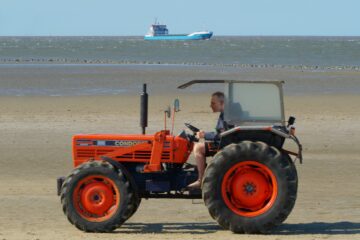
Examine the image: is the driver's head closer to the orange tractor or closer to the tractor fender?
the orange tractor

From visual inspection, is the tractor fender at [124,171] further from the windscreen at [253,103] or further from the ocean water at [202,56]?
the ocean water at [202,56]

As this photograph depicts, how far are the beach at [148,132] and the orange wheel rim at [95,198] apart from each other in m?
0.23

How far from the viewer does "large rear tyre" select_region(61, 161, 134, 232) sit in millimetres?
10148

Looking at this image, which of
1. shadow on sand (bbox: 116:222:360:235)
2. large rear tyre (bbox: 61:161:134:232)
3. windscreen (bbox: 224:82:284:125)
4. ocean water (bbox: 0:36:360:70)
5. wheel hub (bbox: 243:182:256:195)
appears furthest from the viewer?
ocean water (bbox: 0:36:360:70)

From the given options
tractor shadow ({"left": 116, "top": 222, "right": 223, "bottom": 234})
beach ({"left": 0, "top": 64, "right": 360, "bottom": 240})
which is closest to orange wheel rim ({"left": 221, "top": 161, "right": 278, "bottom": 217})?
beach ({"left": 0, "top": 64, "right": 360, "bottom": 240})

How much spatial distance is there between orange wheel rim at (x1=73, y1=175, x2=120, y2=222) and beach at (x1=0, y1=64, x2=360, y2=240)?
23cm

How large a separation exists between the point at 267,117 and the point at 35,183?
475 cm

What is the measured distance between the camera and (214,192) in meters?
9.97

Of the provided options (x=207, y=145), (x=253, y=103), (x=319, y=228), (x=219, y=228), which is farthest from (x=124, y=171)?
(x=319, y=228)

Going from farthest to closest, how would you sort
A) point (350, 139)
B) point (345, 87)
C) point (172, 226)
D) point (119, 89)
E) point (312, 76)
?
point (312, 76)
point (345, 87)
point (119, 89)
point (350, 139)
point (172, 226)

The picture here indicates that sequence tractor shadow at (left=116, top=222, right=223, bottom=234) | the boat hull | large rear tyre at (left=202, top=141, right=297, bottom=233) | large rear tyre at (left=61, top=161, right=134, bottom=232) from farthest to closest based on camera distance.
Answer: the boat hull < tractor shadow at (left=116, top=222, right=223, bottom=234) < large rear tyre at (left=61, top=161, right=134, bottom=232) < large rear tyre at (left=202, top=141, right=297, bottom=233)
